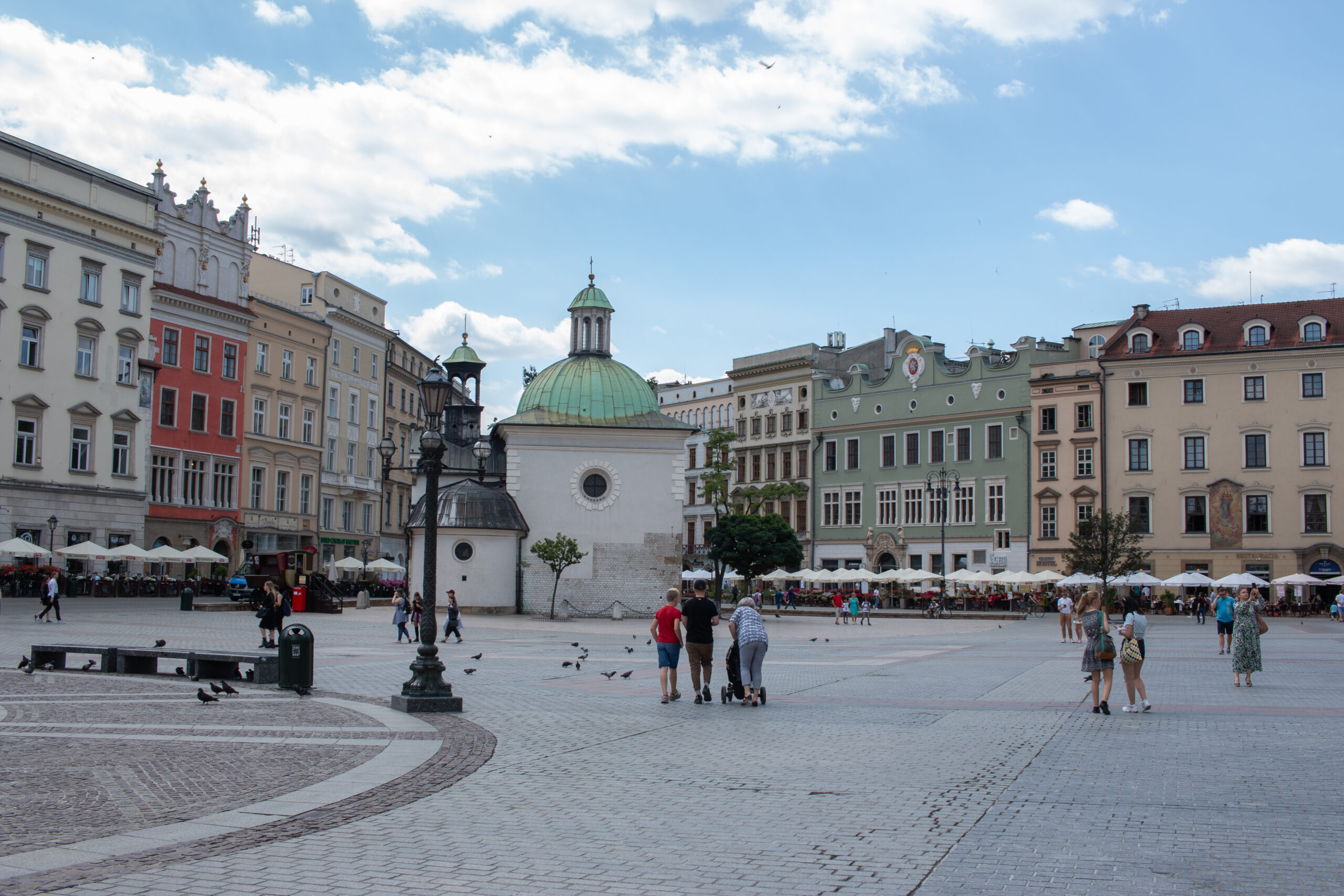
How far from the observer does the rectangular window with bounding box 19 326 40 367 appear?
148 feet

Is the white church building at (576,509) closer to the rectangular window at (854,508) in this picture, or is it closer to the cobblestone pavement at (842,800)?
the cobblestone pavement at (842,800)

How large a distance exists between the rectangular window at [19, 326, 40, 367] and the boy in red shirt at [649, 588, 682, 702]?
38.0m

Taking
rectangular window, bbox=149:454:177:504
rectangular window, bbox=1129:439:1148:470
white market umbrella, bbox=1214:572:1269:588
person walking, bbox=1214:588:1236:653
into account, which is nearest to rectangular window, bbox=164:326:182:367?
rectangular window, bbox=149:454:177:504

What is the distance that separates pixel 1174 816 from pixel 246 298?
59249 millimetres

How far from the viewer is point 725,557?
5828 cm

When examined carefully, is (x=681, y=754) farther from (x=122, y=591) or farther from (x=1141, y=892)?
(x=122, y=591)

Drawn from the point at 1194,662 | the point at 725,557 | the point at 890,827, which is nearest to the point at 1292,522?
the point at 725,557

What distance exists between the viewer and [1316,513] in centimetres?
5853

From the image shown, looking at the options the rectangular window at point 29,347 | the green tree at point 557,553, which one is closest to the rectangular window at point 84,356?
the rectangular window at point 29,347

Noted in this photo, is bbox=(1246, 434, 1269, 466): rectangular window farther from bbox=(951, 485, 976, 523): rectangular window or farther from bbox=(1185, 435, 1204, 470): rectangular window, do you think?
bbox=(951, 485, 976, 523): rectangular window

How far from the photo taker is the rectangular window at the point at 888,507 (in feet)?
240

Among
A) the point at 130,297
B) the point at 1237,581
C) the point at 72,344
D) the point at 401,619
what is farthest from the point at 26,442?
the point at 1237,581

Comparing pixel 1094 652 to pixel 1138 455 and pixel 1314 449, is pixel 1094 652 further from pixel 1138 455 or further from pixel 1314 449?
pixel 1138 455

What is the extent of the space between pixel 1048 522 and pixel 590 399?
95.9 feet
